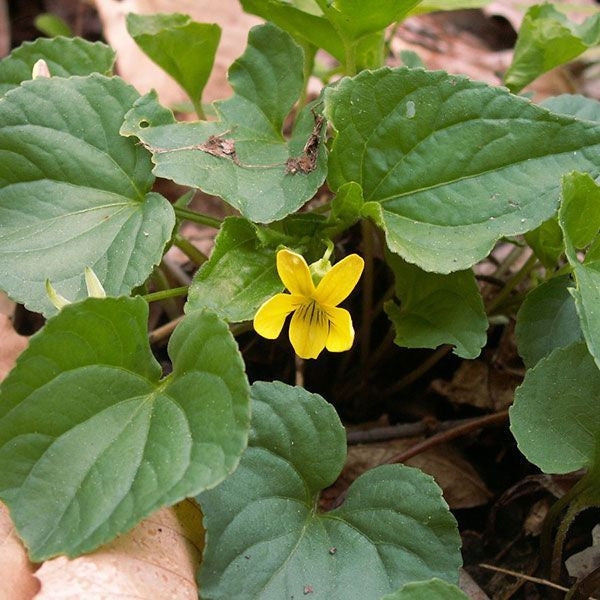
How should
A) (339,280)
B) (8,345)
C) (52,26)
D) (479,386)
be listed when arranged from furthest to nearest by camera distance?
(52,26) < (479,386) < (8,345) < (339,280)

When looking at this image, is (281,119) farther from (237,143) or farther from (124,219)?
(124,219)

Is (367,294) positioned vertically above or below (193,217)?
below

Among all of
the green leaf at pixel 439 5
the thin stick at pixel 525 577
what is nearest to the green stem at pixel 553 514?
the thin stick at pixel 525 577

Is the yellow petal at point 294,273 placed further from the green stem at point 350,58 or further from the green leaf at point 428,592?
the green stem at point 350,58

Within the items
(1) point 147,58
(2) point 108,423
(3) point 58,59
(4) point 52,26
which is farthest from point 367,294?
(4) point 52,26

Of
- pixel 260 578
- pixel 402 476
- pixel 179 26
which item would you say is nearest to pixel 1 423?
pixel 260 578

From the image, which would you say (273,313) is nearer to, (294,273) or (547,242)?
(294,273)
